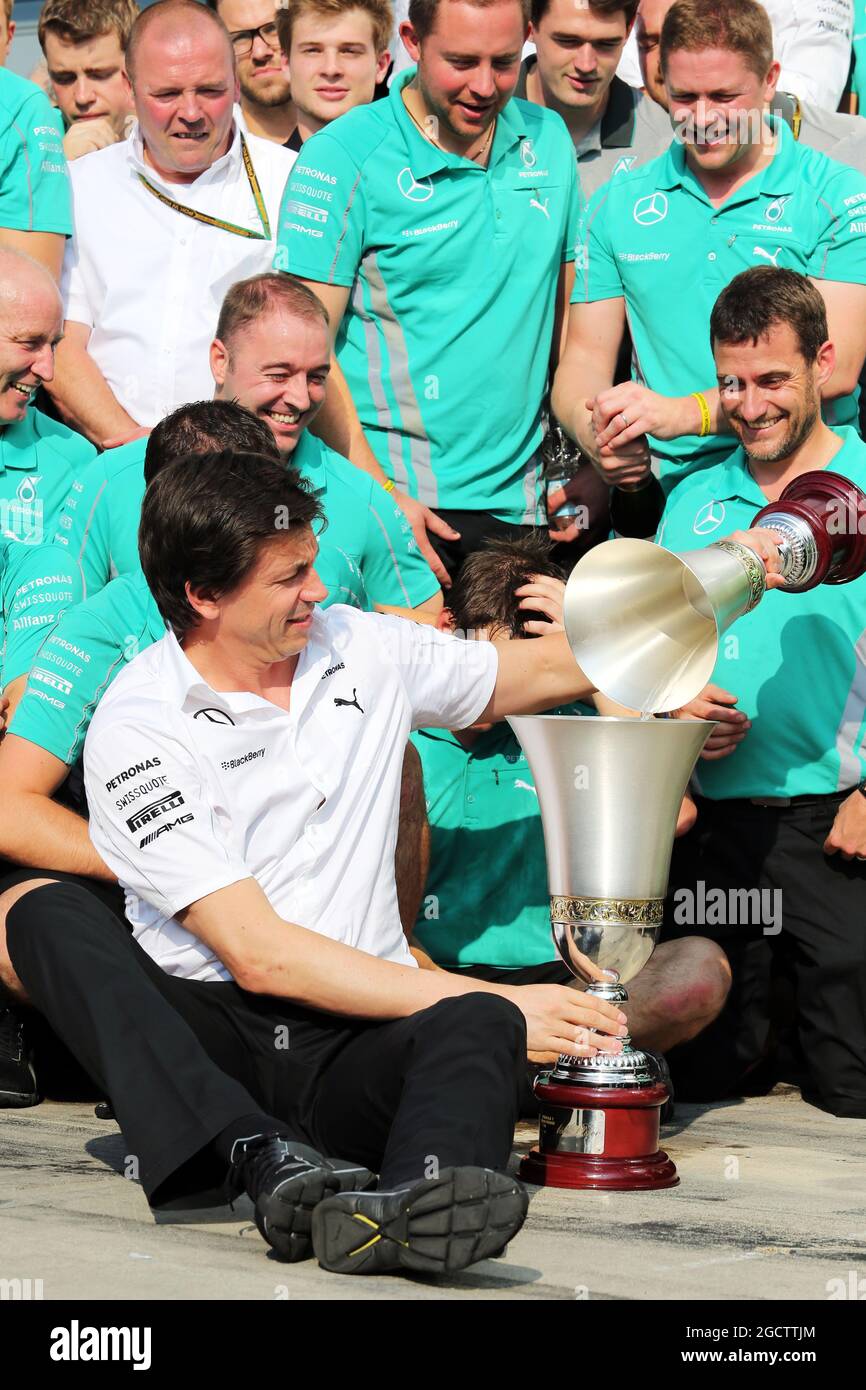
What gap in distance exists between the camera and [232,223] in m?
6.03

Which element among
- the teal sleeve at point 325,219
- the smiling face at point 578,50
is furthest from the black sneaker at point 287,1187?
the smiling face at point 578,50

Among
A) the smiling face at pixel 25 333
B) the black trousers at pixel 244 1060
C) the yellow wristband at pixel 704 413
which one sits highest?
the smiling face at pixel 25 333

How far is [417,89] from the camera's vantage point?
580 cm

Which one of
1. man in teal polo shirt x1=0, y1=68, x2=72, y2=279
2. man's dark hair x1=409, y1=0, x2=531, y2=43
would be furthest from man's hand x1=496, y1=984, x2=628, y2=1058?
man in teal polo shirt x1=0, y1=68, x2=72, y2=279

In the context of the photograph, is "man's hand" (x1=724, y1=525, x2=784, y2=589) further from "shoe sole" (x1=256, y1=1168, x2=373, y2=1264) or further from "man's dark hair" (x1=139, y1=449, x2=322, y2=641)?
"shoe sole" (x1=256, y1=1168, x2=373, y2=1264)

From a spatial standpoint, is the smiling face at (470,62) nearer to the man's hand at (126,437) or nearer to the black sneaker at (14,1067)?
the man's hand at (126,437)

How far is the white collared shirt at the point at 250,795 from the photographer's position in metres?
3.59

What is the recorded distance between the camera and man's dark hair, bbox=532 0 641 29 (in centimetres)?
606

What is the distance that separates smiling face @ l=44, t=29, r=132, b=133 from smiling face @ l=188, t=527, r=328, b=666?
3771 mm

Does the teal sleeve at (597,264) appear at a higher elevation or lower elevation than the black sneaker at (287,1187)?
higher

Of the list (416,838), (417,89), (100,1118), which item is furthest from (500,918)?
(417,89)

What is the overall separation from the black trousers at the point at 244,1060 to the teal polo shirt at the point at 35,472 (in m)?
2.09

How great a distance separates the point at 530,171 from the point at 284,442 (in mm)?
1305

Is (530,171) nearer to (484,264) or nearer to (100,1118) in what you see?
(484,264)
